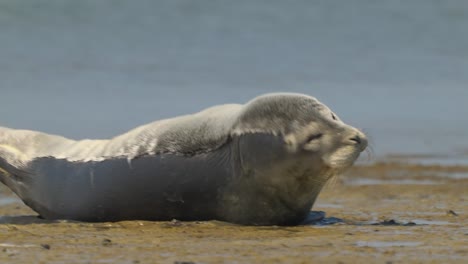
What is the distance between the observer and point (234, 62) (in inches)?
796

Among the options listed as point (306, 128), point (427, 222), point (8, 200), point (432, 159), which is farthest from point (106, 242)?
point (432, 159)

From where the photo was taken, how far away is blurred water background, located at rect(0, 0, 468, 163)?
1445 cm

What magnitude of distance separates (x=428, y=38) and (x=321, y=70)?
5765 millimetres

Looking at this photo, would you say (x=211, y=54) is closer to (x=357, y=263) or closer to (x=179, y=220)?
(x=179, y=220)

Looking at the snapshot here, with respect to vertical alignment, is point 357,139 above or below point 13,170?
above

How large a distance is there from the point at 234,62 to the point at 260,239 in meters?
14.4

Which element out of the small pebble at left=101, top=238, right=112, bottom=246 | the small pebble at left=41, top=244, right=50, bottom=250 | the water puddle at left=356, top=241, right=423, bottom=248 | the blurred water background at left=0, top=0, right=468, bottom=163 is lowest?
the small pebble at left=41, top=244, right=50, bottom=250

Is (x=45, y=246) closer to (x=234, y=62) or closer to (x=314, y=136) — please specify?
(x=314, y=136)

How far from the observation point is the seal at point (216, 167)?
20.8 ft

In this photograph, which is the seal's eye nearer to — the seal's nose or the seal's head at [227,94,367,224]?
the seal's head at [227,94,367,224]

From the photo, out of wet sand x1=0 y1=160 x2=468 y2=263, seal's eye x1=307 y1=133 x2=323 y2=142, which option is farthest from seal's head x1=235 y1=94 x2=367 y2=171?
wet sand x1=0 y1=160 x2=468 y2=263

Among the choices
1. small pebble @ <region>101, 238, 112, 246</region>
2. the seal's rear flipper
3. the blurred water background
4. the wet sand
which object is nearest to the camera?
the wet sand

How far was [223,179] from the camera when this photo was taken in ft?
21.2

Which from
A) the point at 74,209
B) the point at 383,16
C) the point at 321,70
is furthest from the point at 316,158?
the point at 383,16
